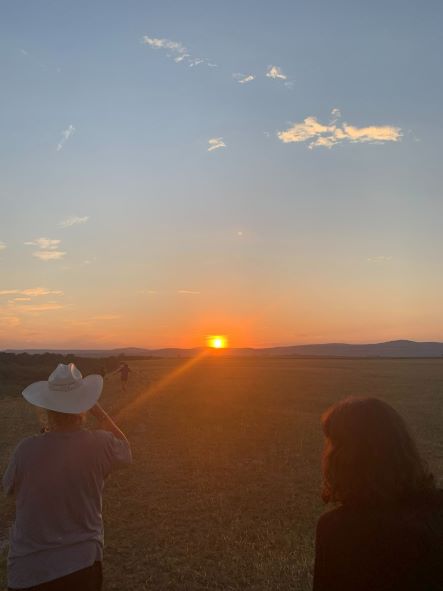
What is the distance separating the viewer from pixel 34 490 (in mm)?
3152

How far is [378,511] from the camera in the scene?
231 cm

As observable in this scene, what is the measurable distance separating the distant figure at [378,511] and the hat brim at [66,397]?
1501mm

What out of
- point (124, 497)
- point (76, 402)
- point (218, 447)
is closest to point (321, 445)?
point (218, 447)

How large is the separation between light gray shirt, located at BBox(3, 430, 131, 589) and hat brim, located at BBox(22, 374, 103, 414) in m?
0.15

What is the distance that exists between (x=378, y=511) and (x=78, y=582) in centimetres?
178

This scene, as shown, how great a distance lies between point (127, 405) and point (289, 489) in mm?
15464

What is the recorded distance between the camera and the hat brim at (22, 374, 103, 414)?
325cm

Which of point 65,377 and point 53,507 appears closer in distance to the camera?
point 53,507

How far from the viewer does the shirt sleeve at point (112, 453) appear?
10.9 ft

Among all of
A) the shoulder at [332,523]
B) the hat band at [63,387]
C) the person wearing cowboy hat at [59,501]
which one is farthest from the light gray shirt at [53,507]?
the shoulder at [332,523]

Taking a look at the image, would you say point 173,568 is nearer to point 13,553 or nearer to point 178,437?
point 13,553

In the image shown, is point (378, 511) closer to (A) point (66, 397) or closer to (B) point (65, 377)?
(A) point (66, 397)

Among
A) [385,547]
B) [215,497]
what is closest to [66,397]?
[385,547]

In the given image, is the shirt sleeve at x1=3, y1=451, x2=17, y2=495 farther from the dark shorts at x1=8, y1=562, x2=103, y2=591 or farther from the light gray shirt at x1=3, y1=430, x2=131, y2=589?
the dark shorts at x1=8, y1=562, x2=103, y2=591
